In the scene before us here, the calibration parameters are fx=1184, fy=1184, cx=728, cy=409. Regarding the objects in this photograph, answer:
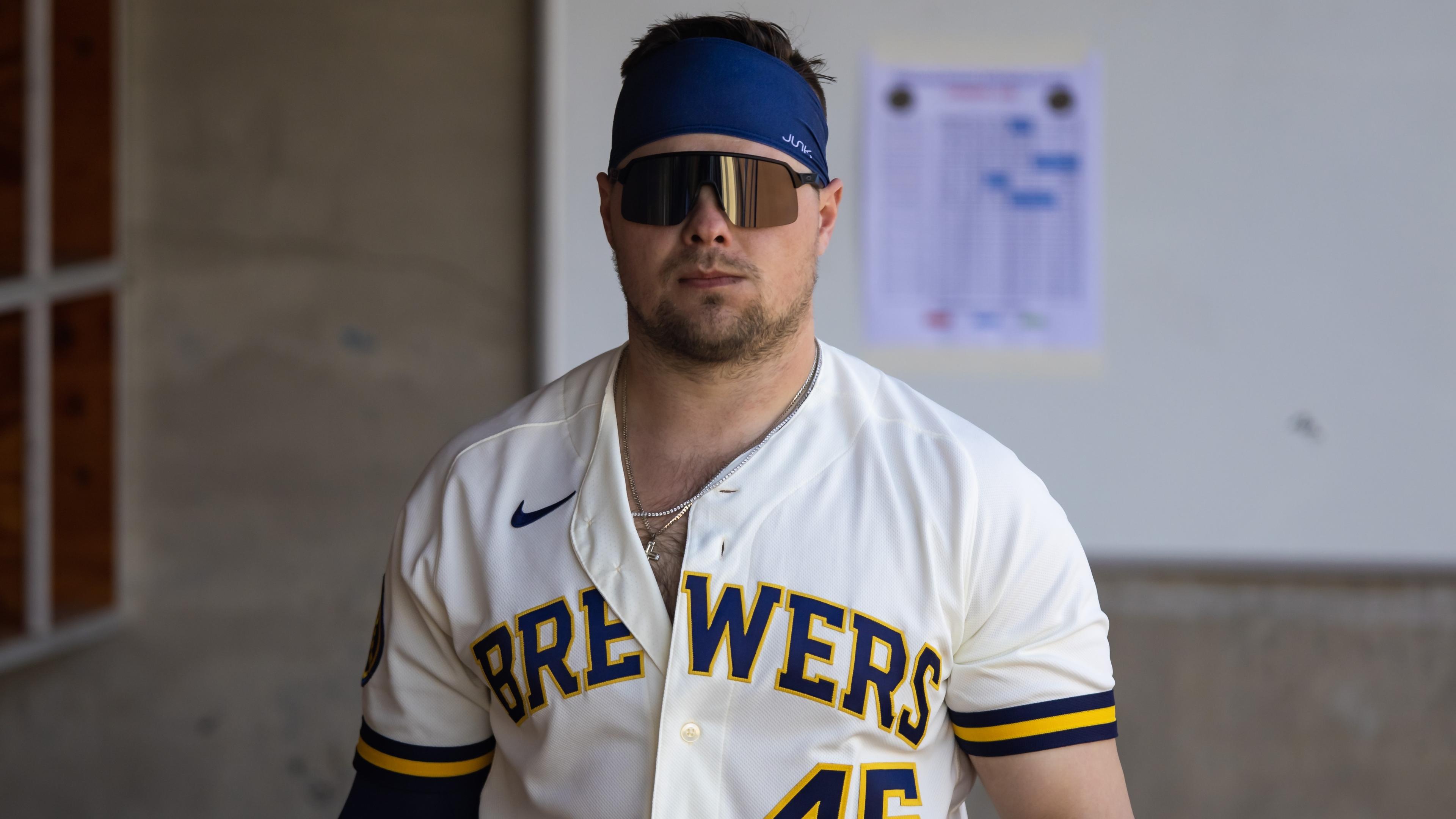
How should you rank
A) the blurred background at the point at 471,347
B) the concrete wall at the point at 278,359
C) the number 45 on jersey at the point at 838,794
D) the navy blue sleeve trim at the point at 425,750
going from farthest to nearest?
the concrete wall at the point at 278,359, the blurred background at the point at 471,347, the navy blue sleeve trim at the point at 425,750, the number 45 on jersey at the point at 838,794

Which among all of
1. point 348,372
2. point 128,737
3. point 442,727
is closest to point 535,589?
point 442,727

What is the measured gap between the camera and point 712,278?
1.38 metres

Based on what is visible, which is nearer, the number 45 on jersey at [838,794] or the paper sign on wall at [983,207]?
the number 45 on jersey at [838,794]

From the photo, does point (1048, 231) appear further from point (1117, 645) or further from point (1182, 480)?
point (1117, 645)

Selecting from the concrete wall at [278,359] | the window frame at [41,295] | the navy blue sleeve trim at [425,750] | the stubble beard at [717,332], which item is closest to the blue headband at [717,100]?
the stubble beard at [717,332]

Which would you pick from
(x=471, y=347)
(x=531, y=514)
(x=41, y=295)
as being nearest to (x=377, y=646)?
(x=531, y=514)

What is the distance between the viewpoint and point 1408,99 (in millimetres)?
2428

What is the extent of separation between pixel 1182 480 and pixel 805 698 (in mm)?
1504

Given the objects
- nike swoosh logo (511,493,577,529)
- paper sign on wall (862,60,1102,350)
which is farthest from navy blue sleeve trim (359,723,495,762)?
paper sign on wall (862,60,1102,350)

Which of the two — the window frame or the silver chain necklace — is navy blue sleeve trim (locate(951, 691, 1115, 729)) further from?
the window frame

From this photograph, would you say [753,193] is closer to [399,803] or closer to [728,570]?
[728,570]

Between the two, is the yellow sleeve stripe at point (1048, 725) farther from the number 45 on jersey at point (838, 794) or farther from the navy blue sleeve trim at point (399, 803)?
the navy blue sleeve trim at point (399, 803)

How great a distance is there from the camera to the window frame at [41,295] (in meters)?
2.46

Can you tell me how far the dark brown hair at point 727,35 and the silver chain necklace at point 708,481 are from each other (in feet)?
1.26
